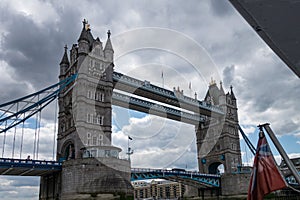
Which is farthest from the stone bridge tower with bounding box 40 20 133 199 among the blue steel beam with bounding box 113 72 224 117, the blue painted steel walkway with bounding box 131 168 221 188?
the blue painted steel walkway with bounding box 131 168 221 188

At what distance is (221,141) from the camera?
67250 millimetres

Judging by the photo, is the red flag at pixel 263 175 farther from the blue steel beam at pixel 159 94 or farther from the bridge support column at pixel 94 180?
the blue steel beam at pixel 159 94

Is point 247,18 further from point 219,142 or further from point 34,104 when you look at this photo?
point 219,142

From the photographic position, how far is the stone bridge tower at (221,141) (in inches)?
2581

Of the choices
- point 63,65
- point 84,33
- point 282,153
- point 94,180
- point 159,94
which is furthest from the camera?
point 159,94

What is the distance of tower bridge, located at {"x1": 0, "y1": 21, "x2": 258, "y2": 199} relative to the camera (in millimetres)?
36156

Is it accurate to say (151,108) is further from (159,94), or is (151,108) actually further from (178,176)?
(178,176)

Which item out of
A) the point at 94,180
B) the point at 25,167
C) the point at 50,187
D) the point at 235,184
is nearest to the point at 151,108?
the point at 235,184

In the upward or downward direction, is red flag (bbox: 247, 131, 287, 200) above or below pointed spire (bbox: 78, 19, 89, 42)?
below

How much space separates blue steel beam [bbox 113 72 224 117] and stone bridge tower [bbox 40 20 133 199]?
383 centimetres

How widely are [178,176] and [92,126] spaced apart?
2133 centimetres

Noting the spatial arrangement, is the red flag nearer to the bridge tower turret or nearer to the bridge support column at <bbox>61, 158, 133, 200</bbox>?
the bridge support column at <bbox>61, 158, 133, 200</bbox>

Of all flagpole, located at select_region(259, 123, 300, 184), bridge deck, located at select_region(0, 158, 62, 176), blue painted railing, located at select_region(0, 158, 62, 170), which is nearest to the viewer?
flagpole, located at select_region(259, 123, 300, 184)

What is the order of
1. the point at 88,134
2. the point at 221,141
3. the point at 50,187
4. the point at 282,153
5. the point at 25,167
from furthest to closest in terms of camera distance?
the point at 221,141 < the point at 50,187 < the point at 88,134 < the point at 25,167 < the point at 282,153
